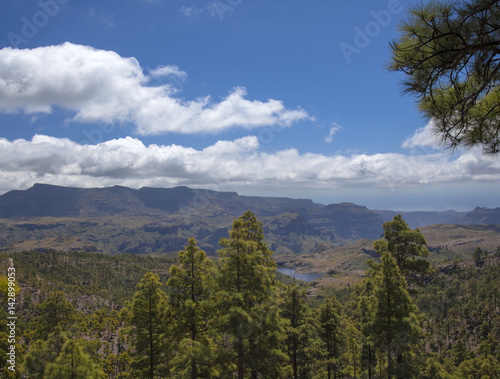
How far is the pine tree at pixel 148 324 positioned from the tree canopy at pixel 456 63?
2036 centimetres

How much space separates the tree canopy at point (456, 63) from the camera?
7.29 meters

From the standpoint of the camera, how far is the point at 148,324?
21422 mm

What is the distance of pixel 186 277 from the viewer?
67.3ft

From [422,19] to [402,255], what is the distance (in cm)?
2109

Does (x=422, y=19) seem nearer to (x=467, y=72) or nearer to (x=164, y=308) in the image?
(x=467, y=72)

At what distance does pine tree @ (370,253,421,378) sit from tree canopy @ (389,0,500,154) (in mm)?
13752

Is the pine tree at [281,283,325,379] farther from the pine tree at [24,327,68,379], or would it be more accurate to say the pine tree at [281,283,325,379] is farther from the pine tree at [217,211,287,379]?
the pine tree at [24,327,68,379]

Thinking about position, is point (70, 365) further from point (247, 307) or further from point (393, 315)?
point (393, 315)

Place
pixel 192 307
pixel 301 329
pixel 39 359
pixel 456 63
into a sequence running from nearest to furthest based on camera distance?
pixel 456 63 → pixel 192 307 → pixel 39 359 → pixel 301 329

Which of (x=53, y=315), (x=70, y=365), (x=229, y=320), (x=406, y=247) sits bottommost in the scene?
(x=53, y=315)

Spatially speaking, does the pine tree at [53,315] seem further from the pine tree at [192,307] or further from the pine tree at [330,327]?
the pine tree at [330,327]

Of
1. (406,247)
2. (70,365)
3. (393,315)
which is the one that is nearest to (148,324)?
(70,365)

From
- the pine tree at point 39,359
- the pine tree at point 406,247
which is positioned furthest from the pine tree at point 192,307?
the pine tree at point 406,247

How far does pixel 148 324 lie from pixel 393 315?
17.8 metres
